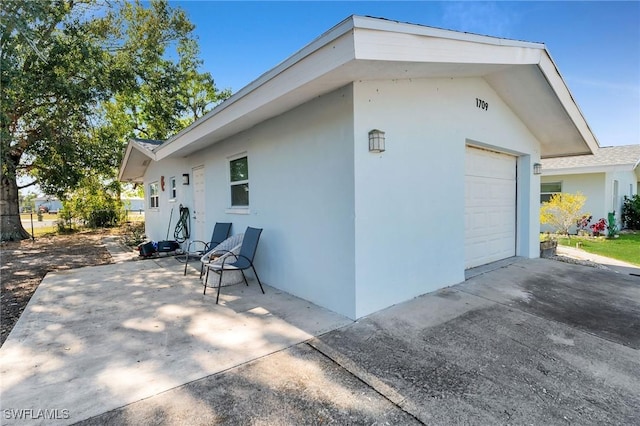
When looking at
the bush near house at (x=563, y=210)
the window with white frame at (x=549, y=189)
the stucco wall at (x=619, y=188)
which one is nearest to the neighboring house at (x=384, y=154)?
the bush near house at (x=563, y=210)

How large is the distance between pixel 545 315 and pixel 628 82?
9.34 m

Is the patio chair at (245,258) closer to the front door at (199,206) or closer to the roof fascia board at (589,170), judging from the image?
the front door at (199,206)

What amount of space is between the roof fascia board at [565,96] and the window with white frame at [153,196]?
38.2 ft

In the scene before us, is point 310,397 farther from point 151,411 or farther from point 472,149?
point 472,149

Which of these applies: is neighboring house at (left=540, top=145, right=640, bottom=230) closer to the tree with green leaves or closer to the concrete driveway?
the concrete driveway

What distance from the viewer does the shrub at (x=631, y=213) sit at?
45.7ft

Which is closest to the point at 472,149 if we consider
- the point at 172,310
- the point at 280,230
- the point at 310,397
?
the point at 280,230

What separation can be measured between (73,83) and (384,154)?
37.4 ft

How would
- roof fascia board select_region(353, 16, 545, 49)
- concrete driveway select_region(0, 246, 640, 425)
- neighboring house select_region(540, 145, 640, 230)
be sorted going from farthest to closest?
neighboring house select_region(540, 145, 640, 230) → roof fascia board select_region(353, 16, 545, 49) → concrete driveway select_region(0, 246, 640, 425)

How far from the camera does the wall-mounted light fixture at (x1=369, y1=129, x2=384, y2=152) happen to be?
3.64 meters

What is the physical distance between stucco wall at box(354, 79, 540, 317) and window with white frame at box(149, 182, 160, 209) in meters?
10.1

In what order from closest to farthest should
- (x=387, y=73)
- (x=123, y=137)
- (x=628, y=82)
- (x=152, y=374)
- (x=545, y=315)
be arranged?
(x=152, y=374)
(x=387, y=73)
(x=545, y=315)
(x=628, y=82)
(x=123, y=137)

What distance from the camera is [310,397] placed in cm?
226

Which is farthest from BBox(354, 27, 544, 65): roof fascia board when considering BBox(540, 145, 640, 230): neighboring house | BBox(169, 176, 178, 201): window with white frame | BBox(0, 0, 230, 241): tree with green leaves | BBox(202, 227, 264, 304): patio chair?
BBox(540, 145, 640, 230): neighboring house
